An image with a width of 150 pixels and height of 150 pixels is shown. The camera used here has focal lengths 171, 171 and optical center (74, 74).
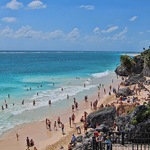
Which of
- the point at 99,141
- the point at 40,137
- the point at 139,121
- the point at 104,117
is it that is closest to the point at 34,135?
the point at 40,137

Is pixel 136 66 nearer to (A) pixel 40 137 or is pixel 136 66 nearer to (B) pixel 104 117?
(B) pixel 104 117

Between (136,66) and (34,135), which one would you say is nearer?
(34,135)

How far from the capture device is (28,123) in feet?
65.9

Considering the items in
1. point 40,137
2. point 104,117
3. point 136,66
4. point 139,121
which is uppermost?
point 136,66

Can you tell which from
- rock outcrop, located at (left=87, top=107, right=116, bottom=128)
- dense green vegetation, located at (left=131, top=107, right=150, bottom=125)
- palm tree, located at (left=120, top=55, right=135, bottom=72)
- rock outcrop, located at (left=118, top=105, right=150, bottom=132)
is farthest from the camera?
palm tree, located at (left=120, top=55, right=135, bottom=72)

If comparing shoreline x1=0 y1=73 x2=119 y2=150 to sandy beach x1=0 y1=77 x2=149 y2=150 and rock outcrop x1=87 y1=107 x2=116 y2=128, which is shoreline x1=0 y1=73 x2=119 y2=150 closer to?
sandy beach x1=0 y1=77 x2=149 y2=150

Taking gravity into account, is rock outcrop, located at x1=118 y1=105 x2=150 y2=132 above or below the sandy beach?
above

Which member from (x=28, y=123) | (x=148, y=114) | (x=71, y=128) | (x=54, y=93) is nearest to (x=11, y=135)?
(x=28, y=123)

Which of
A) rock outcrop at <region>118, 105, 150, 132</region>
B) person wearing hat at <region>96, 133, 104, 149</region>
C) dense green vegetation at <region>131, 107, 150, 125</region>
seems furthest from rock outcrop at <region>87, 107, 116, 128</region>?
person wearing hat at <region>96, 133, 104, 149</region>

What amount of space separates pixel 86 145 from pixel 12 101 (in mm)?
19782

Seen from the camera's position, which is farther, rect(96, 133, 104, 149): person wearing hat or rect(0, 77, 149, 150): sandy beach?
rect(0, 77, 149, 150): sandy beach

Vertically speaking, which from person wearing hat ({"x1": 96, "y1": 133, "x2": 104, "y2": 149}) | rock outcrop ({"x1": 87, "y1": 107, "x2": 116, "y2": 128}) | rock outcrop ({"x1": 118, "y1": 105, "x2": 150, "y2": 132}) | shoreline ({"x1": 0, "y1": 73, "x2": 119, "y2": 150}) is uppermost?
rock outcrop ({"x1": 118, "y1": 105, "x2": 150, "y2": 132})

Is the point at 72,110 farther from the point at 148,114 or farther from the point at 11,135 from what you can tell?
the point at 148,114

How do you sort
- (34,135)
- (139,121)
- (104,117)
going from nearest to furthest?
(139,121), (104,117), (34,135)
